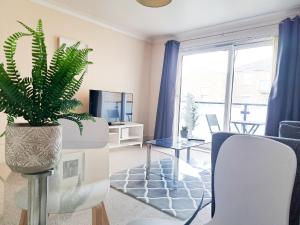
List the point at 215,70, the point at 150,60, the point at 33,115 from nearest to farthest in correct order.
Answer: the point at 33,115 < the point at 215,70 < the point at 150,60

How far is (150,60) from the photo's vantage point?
17.0ft

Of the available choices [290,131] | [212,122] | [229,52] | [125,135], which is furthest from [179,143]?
[229,52]

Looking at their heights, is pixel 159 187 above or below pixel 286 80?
below

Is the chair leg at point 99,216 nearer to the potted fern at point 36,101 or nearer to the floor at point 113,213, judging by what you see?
the floor at point 113,213

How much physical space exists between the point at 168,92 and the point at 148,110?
742 millimetres

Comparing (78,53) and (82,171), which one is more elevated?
(78,53)

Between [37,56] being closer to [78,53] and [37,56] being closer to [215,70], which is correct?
[78,53]

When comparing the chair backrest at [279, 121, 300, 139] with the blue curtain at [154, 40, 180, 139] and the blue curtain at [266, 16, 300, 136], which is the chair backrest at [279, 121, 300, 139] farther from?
the blue curtain at [154, 40, 180, 139]

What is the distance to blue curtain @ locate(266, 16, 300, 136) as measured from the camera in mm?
3184

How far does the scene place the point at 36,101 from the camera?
2.30 ft

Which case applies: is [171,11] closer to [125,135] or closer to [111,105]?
[111,105]

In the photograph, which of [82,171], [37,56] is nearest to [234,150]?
[37,56]

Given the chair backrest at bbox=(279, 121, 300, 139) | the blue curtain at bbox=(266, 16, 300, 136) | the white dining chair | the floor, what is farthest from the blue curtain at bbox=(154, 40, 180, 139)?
the white dining chair

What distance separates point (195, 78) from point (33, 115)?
14.3ft
